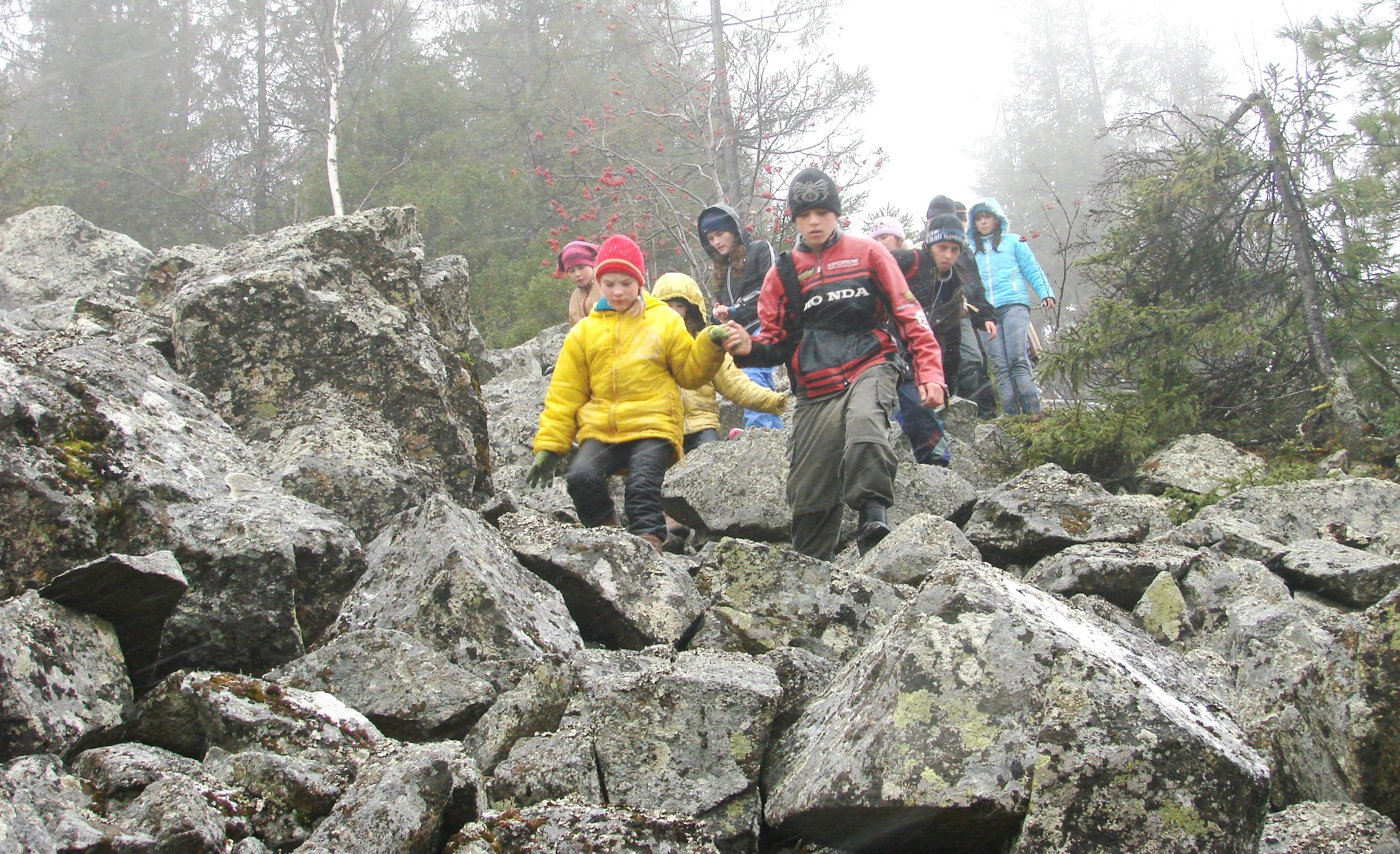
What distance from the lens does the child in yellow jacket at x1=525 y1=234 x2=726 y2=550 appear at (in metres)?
6.09

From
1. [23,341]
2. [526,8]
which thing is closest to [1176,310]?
[23,341]

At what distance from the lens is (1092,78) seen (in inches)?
1945

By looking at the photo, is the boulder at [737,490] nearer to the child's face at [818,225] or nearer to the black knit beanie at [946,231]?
the child's face at [818,225]

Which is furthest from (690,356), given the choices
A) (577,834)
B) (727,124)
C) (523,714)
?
(727,124)

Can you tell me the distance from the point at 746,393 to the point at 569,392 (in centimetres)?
112

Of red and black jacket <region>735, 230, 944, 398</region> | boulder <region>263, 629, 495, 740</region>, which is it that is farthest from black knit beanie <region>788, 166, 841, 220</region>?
boulder <region>263, 629, 495, 740</region>

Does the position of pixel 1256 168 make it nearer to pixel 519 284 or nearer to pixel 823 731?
pixel 823 731

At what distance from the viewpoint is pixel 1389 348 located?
8.52 metres

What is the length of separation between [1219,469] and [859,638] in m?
4.94

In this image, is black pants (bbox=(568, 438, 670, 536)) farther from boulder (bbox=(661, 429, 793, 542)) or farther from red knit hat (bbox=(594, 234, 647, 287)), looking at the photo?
red knit hat (bbox=(594, 234, 647, 287))

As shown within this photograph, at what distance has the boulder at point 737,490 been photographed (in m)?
6.94

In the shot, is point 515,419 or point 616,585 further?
point 515,419

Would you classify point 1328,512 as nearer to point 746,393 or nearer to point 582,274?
point 746,393

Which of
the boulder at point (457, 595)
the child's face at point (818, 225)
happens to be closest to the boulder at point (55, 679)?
the boulder at point (457, 595)
